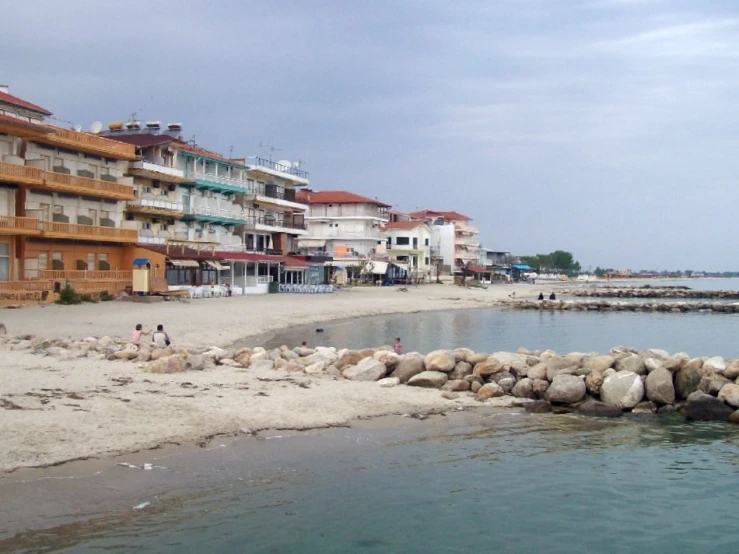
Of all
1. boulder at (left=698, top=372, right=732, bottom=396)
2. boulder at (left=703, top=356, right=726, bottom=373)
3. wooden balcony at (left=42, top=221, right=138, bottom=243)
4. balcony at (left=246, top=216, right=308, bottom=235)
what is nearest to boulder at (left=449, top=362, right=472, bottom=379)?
boulder at (left=698, top=372, right=732, bottom=396)

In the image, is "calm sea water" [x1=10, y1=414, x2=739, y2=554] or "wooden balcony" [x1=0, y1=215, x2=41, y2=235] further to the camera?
"wooden balcony" [x1=0, y1=215, x2=41, y2=235]

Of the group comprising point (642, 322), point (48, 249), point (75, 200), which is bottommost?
point (642, 322)

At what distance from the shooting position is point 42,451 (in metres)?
11.5

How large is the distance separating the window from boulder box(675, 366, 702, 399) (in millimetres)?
33700

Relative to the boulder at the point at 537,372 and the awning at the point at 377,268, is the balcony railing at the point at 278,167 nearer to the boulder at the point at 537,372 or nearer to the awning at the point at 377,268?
the awning at the point at 377,268

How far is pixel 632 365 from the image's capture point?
19.4 meters

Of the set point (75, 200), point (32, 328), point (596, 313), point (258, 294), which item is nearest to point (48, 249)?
point (75, 200)

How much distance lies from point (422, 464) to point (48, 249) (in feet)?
116

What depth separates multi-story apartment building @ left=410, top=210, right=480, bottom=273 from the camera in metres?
115

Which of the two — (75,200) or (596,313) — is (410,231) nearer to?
(596,313)

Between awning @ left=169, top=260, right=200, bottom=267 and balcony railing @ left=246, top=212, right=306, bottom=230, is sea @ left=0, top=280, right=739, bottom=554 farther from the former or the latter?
balcony railing @ left=246, top=212, right=306, bottom=230

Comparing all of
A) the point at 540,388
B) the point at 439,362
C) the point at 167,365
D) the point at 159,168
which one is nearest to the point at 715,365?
the point at 540,388

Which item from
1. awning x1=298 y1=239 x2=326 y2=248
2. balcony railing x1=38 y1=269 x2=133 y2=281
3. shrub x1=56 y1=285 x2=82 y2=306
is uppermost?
awning x1=298 y1=239 x2=326 y2=248

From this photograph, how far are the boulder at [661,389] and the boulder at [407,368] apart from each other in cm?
584
